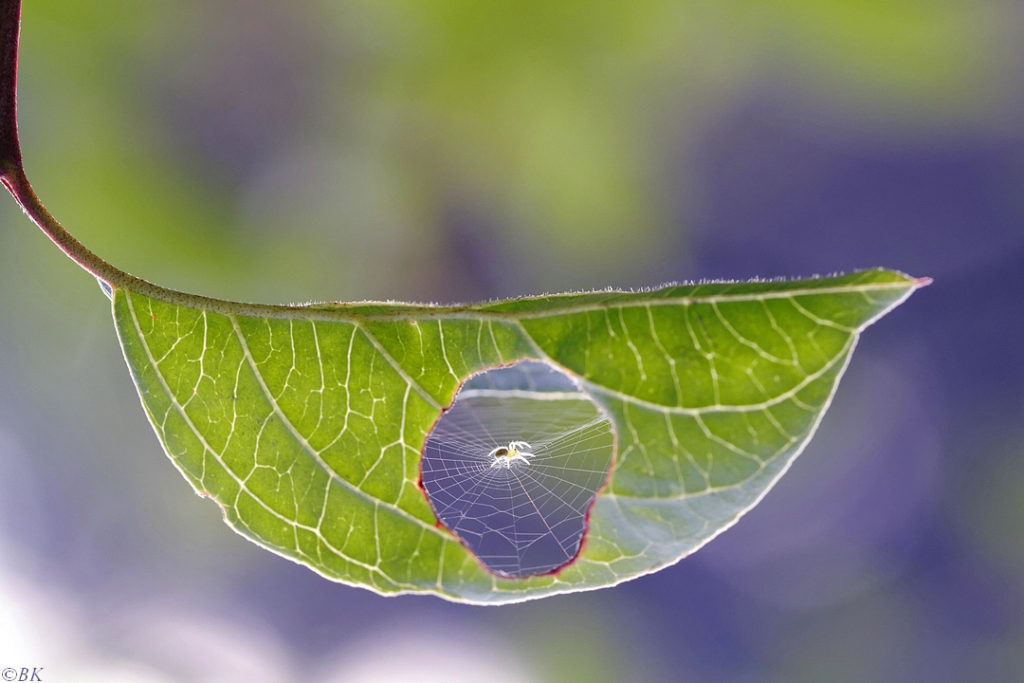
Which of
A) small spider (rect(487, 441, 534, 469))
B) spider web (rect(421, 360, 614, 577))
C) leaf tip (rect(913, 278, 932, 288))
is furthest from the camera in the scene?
small spider (rect(487, 441, 534, 469))

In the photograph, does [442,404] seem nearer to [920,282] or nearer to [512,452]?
[920,282]

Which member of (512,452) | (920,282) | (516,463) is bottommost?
(920,282)

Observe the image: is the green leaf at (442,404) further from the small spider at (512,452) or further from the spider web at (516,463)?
the small spider at (512,452)

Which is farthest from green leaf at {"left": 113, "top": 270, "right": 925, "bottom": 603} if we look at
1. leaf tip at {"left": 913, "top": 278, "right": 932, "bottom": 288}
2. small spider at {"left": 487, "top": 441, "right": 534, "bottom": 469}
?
small spider at {"left": 487, "top": 441, "right": 534, "bottom": 469}

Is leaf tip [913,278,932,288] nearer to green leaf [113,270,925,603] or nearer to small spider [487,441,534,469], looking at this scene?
green leaf [113,270,925,603]

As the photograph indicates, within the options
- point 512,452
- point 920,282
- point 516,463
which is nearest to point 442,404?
point 920,282

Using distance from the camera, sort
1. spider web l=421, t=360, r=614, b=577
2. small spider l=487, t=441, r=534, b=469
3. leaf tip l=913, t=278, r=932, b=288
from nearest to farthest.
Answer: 1. leaf tip l=913, t=278, r=932, b=288
2. spider web l=421, t=360, r=614, b=577
3. small spider l=487, t=441, r=534, b=469

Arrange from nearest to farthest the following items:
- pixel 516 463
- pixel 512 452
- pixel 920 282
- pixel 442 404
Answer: pixel 920 282, pixel 442 404, pixel 512 452, pixel 516 463
